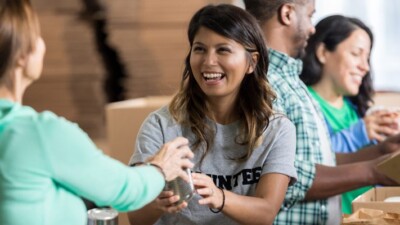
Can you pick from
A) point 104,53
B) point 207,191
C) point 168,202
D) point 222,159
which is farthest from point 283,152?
point 104,53

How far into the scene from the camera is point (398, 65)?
4047mm

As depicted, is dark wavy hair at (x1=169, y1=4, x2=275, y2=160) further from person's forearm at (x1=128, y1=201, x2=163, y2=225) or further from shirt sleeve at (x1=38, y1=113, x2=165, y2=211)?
shirt sleeve at (x1=38, y1=113, x2=165, y2=211)

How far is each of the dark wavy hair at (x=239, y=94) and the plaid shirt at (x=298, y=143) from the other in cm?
15

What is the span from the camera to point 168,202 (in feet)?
5.65

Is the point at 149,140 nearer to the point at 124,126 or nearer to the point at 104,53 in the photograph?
the point at 124,126

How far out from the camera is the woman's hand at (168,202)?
170cm

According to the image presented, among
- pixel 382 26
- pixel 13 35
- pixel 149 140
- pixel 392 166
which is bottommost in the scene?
pixel 392 166

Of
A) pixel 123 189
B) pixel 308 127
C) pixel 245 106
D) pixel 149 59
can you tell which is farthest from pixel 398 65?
pixel 123 189

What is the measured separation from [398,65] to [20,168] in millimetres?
2995

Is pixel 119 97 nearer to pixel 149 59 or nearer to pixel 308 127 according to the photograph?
pixel 149 59

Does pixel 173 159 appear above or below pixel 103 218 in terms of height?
above

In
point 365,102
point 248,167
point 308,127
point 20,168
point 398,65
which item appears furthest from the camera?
point 398,65

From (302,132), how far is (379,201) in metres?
0.27

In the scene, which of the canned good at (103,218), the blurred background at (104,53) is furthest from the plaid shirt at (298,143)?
the blurred background at (104,53)
